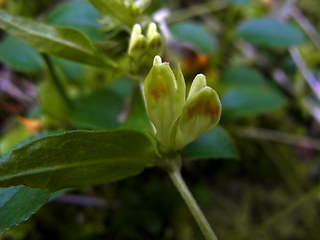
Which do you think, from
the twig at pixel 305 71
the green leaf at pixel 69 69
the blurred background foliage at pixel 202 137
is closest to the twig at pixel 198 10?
the blurred background foliage at pixel 202 137

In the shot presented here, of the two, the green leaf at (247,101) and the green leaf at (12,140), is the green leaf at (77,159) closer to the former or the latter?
the green leaf at (12,140)

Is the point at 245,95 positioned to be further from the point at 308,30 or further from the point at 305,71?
the point at 308,30

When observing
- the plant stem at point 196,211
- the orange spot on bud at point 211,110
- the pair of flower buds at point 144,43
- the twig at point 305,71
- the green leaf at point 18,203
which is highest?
the pair of flower buds at point 144,43

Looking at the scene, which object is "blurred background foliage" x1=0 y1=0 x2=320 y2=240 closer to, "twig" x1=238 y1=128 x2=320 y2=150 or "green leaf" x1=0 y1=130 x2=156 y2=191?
"twig" x1=238 y1=128 x2=320 y2=150

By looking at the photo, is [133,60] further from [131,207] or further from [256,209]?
[256,209]

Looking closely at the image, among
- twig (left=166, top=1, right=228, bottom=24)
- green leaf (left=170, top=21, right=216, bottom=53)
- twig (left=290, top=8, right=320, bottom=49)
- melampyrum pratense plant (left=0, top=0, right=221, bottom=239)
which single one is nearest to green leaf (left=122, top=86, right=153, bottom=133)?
melampyrum pratense plant (left=0, top=0, right=221, bottom=239)
